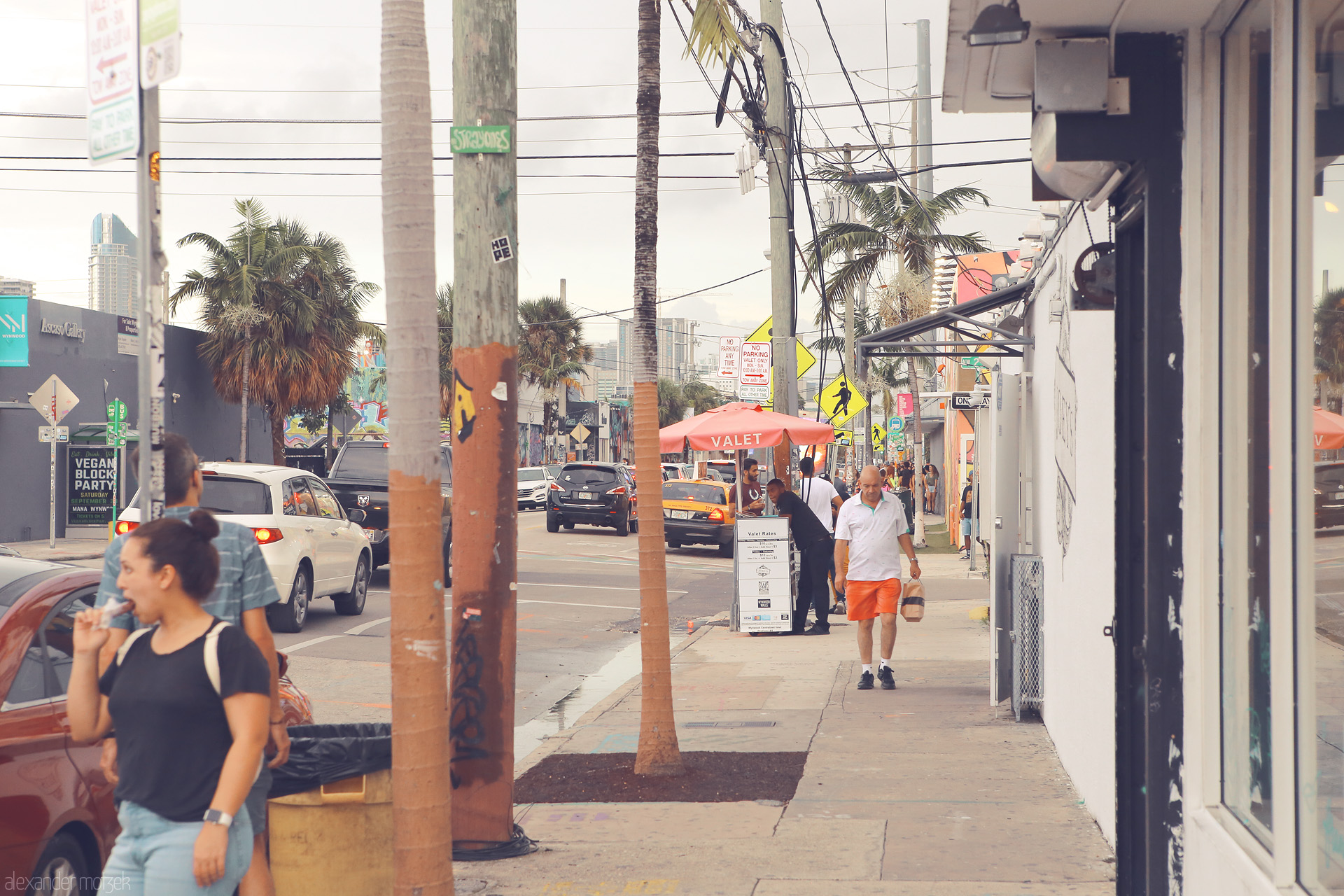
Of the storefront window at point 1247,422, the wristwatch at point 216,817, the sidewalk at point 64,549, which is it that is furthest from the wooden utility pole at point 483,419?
the sidewalk at point 64,549

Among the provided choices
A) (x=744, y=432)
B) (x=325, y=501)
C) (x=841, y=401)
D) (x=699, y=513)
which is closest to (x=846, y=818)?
(x=744, y=432)

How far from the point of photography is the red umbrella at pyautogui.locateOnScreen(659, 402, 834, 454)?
14398 millimetres

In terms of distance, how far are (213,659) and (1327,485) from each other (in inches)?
111

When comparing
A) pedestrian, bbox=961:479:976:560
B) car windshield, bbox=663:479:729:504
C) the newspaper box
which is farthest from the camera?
car windshield, bbox=663:479:729:504

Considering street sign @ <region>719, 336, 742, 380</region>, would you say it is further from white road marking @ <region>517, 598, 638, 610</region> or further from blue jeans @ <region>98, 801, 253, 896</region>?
blue jeans @ <region>98, 801, 253, 896</region>

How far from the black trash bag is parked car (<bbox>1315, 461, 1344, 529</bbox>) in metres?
3.15

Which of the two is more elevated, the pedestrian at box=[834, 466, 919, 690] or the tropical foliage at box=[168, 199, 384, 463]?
the tropical foliage at box=[168, 199, 384, 463]

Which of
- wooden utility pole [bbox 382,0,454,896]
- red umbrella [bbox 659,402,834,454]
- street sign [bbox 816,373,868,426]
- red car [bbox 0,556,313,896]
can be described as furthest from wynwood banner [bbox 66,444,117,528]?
wooden utility pole [bbox 382,0,454,896]

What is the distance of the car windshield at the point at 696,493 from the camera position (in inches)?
1045

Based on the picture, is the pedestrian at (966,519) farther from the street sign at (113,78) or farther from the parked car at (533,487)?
the street sign at (113,78)

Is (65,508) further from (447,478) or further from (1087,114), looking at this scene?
(1087,114)

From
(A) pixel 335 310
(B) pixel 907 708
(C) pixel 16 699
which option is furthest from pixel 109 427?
(C) pixel 16 699

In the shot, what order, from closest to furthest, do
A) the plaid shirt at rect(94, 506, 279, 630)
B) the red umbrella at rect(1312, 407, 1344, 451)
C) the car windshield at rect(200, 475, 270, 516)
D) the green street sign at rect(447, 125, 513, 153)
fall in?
the red umbrella at rect(1312, 407, 1344, 451)
the plaid shirt at rect(94, 506, 279, 630)
the green street sign at rect(447, 125, 513, 153)
the car windshield at rect(200, 475, 270, 516)

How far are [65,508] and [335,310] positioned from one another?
9.13m
